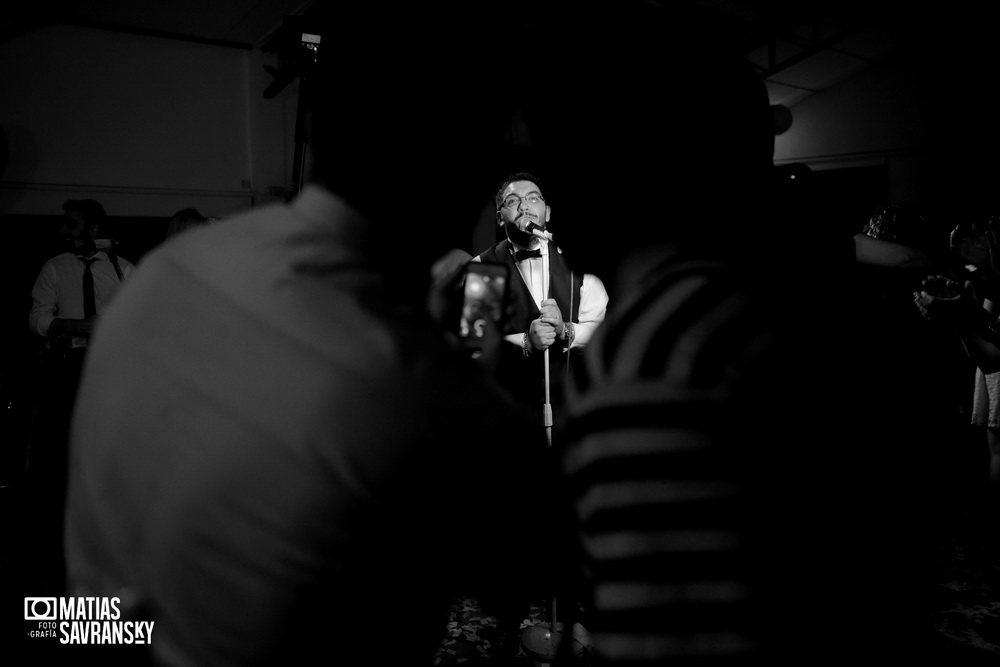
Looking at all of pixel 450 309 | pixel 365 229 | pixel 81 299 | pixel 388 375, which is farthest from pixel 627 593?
pixel 81 299

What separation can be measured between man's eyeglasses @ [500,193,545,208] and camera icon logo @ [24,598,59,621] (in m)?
2.56

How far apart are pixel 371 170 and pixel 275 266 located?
0.62 ft

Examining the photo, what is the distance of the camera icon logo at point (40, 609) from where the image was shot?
2.75 meters

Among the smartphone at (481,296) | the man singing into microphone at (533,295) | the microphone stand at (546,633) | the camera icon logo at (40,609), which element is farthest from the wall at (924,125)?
the camera icon logo at (40,609)

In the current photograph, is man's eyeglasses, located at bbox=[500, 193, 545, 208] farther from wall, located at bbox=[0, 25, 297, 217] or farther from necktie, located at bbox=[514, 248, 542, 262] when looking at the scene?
wall, located at bbox=[0, 25, 297, 217]

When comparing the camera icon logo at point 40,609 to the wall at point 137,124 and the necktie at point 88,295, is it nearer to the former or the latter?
the necktie at point 88,295

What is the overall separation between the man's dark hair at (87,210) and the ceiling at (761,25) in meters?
3.17

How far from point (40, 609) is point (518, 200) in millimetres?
2695

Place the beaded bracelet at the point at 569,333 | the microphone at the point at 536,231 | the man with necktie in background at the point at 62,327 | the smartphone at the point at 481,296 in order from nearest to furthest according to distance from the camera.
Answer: the smartphone at the point at 481,296 → the beaded bracelet at the point at 569,333 → the microphone at the point at 536,231 → the man with necktie in background at the point at 62,327

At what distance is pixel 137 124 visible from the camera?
7.02 m

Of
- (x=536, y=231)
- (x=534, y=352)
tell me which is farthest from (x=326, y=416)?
(x=536, y=231)

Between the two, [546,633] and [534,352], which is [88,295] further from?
[546,633]

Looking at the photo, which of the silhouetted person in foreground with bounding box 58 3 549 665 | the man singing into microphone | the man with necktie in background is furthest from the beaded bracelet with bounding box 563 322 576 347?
the man with necktie in background

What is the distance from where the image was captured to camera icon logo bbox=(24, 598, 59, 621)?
9.03 feet
